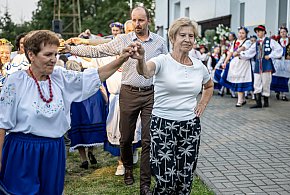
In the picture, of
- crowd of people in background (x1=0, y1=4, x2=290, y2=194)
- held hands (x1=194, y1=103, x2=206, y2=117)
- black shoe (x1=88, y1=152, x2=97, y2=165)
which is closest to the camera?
crowd of people in background (x1=0, y1=4, x2=290, y2=194)

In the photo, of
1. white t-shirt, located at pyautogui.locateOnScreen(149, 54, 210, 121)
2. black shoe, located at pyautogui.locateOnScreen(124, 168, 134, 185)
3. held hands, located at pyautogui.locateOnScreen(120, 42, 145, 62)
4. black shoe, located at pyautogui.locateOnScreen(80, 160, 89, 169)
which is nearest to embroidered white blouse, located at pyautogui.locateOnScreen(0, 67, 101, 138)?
held hands, located at pyautogui.locateOnScreen(120, 42, 145, 62)

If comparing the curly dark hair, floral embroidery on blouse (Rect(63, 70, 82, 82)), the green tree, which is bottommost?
floral embroidery on blouse (Rect(63, 70, 82, 82))

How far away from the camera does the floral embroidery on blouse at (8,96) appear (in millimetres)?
2879

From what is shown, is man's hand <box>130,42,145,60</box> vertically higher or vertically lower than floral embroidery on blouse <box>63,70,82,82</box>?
higher

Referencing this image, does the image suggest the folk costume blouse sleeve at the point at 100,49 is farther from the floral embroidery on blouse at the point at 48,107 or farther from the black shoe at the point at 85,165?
the black shoe at the point at 85,165

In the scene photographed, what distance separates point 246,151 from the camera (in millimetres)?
6777

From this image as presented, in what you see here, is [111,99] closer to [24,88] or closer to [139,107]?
[139,107]

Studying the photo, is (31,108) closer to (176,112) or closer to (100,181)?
(176,112)

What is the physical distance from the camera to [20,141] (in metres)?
2.96

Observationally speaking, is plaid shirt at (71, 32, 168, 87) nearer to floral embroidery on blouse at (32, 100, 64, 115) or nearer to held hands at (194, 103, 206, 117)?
held hands at (194, 103, 206, 117)

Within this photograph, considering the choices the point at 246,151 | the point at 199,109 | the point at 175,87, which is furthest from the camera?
the point at 246,151

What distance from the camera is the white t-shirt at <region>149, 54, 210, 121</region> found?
365cm

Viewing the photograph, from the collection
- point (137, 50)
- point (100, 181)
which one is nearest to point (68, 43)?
point (137, 50)

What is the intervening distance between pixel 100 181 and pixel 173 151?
78.4 inches
